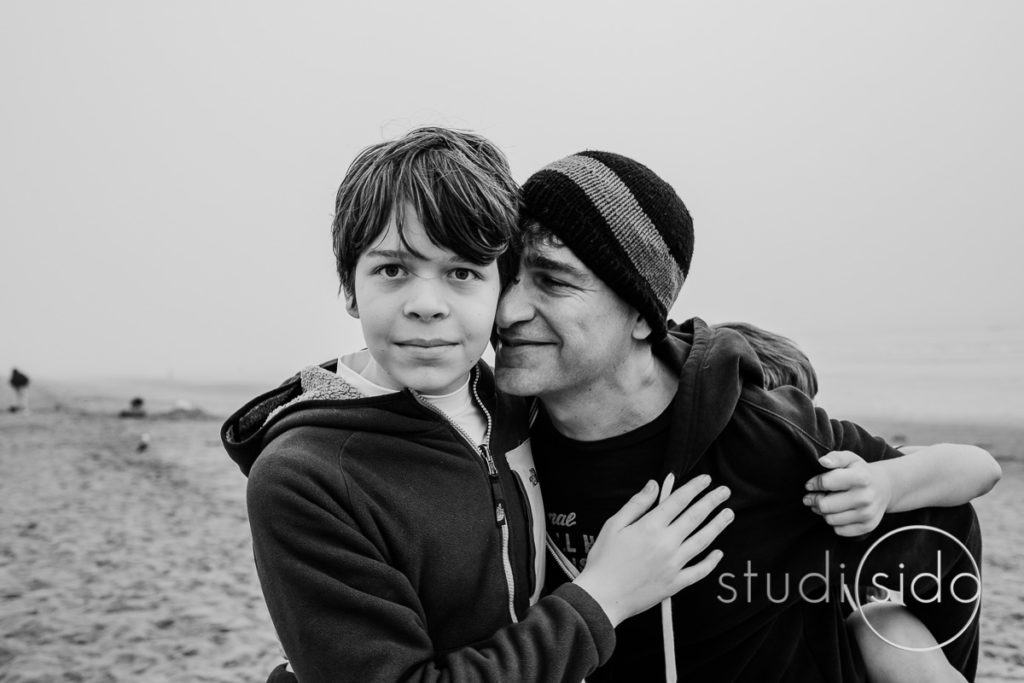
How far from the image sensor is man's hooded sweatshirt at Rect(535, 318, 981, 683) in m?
2.25

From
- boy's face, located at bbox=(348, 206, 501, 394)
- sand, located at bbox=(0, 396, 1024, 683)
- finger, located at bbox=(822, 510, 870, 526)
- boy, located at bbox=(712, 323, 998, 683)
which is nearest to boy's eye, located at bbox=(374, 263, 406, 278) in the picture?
boy's face, located at bbox=(348, 206, 501, 394)

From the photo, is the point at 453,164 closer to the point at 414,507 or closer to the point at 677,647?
the point at 414,507

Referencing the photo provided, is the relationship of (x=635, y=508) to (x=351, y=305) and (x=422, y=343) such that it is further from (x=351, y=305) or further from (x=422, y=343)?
(x=351, y=305)

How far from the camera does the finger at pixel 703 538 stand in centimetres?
204

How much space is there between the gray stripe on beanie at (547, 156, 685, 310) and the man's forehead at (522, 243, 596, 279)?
0.13 meters

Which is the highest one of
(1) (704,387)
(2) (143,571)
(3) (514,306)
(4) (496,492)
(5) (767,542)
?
(3) (514,306)


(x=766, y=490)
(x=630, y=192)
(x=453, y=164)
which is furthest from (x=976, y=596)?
(x=453, y=164)

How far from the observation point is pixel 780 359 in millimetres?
3252

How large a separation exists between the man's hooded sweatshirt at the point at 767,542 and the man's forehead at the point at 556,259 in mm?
440

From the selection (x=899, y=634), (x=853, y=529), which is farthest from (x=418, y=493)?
(x=899, y=634)

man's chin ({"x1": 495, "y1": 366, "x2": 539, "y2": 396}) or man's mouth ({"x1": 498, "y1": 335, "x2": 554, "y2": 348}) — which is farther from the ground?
man's mouth ({"x1": 498, "y1": 335, "x2": 554, "y2": 348})

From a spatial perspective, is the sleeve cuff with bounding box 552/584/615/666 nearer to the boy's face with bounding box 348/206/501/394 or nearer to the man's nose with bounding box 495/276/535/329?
the boy's face with bounding box 348/206/501/394

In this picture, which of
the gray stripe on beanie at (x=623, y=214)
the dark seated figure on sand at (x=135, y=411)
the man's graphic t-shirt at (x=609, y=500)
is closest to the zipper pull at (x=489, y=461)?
the man's graphic t-shirt at (x=609, y=500)

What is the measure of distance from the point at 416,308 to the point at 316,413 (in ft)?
1.04
